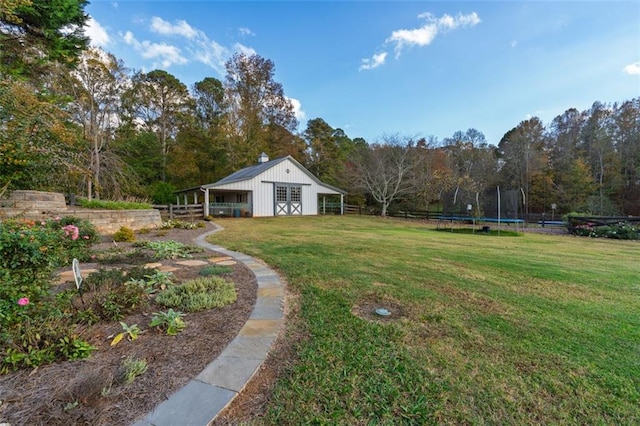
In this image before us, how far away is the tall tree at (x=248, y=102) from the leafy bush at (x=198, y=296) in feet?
72.7

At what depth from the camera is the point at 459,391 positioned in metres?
1.65

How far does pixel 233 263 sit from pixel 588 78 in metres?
13.8

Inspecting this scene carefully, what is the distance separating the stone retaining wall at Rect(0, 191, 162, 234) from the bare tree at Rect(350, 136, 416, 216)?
15.9 m

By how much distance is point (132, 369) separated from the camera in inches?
68.7

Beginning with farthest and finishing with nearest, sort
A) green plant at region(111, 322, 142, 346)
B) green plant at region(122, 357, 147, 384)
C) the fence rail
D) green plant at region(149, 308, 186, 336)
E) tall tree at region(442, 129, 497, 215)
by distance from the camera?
tall tree at region(442, 129, 497, 215), the fence rail, green plant at region(149, 308, 186, 336), green plant at region(111, 322, 142, 346), green plant at region(122, 357, 147, 384)

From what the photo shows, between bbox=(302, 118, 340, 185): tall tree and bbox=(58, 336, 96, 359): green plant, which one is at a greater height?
bbox=(302, 118, 340, 185): tall tree

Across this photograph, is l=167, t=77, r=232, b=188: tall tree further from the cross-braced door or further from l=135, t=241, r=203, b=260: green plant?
l=135, t=241, r=203, b=260: green plant

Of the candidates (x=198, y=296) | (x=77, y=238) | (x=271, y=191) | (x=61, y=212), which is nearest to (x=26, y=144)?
(x=77, y=238)

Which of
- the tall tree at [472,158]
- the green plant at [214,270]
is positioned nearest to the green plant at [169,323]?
the green plant at [214,270]

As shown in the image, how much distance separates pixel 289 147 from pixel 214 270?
2461 cm

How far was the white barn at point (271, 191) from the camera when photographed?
1719cm

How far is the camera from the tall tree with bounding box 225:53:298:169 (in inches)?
957

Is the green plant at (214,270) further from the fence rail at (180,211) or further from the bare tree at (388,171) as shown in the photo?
the bare tree at (388,171)

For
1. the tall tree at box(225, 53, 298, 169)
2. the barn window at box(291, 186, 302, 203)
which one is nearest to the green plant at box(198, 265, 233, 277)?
the barn window at box(291, 186, 302, 203)
